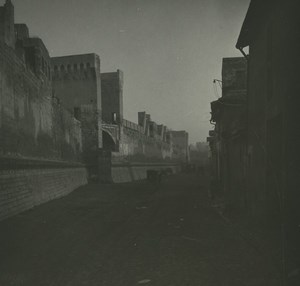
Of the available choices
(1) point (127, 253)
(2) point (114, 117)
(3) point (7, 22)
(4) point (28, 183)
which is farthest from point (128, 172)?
(1) point (127, 253)

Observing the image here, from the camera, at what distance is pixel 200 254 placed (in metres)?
6.12

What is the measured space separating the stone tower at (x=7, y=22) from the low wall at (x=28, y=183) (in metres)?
4.91

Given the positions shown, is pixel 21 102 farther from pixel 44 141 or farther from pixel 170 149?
pixel 170 149

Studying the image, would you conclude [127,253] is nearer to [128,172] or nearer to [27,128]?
[27,128]

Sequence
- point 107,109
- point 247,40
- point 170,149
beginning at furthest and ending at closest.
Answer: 1. point 170,149
2. point 107,109
3. point 247,40

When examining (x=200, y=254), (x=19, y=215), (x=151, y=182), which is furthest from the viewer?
(x=151, y=182)

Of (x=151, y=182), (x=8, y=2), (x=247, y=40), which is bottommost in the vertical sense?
(x=151, y=182)

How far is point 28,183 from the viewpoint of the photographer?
470 inches

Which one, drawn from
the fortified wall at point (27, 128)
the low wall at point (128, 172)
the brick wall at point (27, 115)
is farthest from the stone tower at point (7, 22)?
the low wall at point (128, 172)

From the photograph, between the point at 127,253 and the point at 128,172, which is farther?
the point at 128,172

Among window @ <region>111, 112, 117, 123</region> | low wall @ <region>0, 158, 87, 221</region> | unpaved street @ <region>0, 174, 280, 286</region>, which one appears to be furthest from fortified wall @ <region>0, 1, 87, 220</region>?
window @ <region>111, 112, 117, 123</region>

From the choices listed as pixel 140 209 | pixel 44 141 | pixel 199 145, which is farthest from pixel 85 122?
pixel 199 145

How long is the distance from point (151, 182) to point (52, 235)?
69.8 ft

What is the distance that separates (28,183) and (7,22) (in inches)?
255
